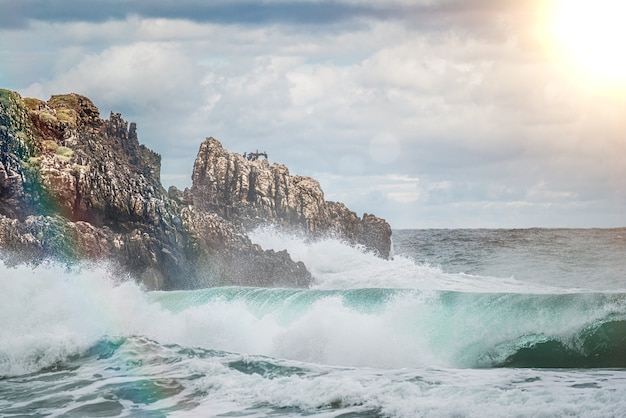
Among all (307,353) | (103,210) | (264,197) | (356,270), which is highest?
(264,197)

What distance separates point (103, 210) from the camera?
133ft

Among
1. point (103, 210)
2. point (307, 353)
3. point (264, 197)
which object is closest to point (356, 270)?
point (264, 197)

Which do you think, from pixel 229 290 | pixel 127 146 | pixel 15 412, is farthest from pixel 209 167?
pixel 15 412

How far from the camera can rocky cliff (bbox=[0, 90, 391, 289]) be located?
3712 centimetres

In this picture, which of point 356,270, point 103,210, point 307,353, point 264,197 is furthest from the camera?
point 264,197

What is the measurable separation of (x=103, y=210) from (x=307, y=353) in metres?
24.6

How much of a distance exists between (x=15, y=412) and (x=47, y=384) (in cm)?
245

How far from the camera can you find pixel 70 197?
1553 inches

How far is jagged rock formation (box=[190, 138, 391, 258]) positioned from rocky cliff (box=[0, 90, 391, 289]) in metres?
7.62

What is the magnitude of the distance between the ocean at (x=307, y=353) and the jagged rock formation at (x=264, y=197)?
27.2 m

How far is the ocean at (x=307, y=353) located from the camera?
13.6 meters

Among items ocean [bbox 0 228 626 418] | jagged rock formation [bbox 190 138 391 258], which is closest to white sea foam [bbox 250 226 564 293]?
jagged rock formation [bbox 190 138 391 258]

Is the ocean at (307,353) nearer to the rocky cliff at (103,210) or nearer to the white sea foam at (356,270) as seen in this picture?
the rocky cliff at (103,210)

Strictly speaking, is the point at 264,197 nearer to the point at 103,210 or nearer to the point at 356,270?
the point at 356,270
